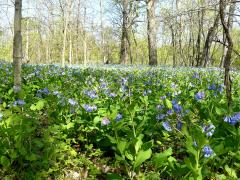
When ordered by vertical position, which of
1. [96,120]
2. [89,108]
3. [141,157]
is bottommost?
[141,157]

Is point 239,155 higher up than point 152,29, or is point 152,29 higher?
point 152,29

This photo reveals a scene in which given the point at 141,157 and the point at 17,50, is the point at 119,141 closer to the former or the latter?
the point at 141,157

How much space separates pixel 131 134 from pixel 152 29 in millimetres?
14425

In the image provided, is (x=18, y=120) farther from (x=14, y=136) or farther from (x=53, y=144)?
(x=53, y=144)

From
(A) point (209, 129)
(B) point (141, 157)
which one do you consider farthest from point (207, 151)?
(B) point (141, 157)

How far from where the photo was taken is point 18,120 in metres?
2.57

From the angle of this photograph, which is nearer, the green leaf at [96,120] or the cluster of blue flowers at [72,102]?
the green leaf at [96,120]

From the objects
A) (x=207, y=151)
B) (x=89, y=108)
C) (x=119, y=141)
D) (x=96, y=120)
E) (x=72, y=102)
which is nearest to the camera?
(x=207, y=151)

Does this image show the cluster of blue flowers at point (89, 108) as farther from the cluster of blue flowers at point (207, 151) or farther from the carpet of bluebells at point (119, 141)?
the cluster of blue flowers at point (207, 151)

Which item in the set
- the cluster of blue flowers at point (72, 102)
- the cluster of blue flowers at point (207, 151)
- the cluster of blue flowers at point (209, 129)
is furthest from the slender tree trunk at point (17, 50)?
the cluster of blue flowers at point (207, 151)

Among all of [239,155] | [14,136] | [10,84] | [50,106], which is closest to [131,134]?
[239,155]

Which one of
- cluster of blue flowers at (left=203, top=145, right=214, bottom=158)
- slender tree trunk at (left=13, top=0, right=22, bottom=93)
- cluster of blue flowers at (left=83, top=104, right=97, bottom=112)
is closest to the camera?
cluster of blue flowers at (left=203, top=145, right=214, bottom=158)

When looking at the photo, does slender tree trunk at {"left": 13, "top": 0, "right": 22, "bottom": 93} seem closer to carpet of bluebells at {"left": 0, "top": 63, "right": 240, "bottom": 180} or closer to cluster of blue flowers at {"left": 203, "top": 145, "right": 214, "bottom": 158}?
carpet of bluebells at {"left": 0, "top": 63, "right": 240, "bottom": 180}

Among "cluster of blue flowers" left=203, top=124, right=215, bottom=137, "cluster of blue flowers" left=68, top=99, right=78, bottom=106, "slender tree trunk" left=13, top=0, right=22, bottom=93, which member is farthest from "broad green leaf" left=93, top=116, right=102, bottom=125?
"slender tree trunk" left=13, top=0, right=22, bottom=93
